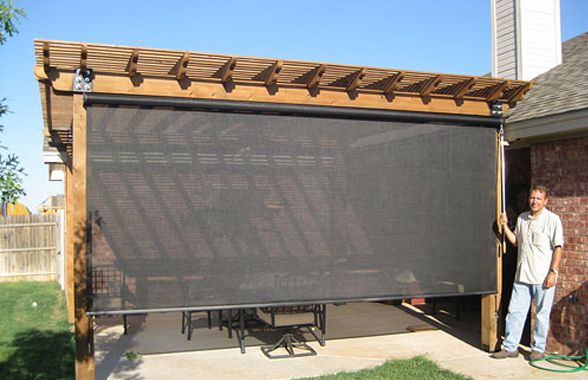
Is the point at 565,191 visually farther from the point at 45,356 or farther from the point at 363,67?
the point at 45,356

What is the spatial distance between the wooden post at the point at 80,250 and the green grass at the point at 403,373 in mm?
2266

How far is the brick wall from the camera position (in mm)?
5770

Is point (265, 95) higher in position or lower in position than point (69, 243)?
higher

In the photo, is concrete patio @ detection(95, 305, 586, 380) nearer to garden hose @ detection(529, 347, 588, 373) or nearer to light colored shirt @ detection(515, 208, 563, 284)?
garden hose @ detection(529, 347, 588, 373)

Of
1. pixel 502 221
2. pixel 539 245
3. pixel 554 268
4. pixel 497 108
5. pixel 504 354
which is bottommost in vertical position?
pixel 504 354

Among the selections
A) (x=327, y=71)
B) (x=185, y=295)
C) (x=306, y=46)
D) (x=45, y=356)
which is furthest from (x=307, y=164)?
(x=306, y=46)

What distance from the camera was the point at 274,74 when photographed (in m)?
5.21

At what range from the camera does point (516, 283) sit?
6.09m

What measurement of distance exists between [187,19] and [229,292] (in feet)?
23.0

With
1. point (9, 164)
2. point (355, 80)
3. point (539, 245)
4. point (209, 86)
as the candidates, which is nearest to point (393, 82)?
point (355, 80)

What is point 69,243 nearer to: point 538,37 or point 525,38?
→ point 525,38

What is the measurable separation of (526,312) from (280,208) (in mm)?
2999

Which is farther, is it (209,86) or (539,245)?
(539,245)

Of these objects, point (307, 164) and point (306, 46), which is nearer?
point (307, 164)
